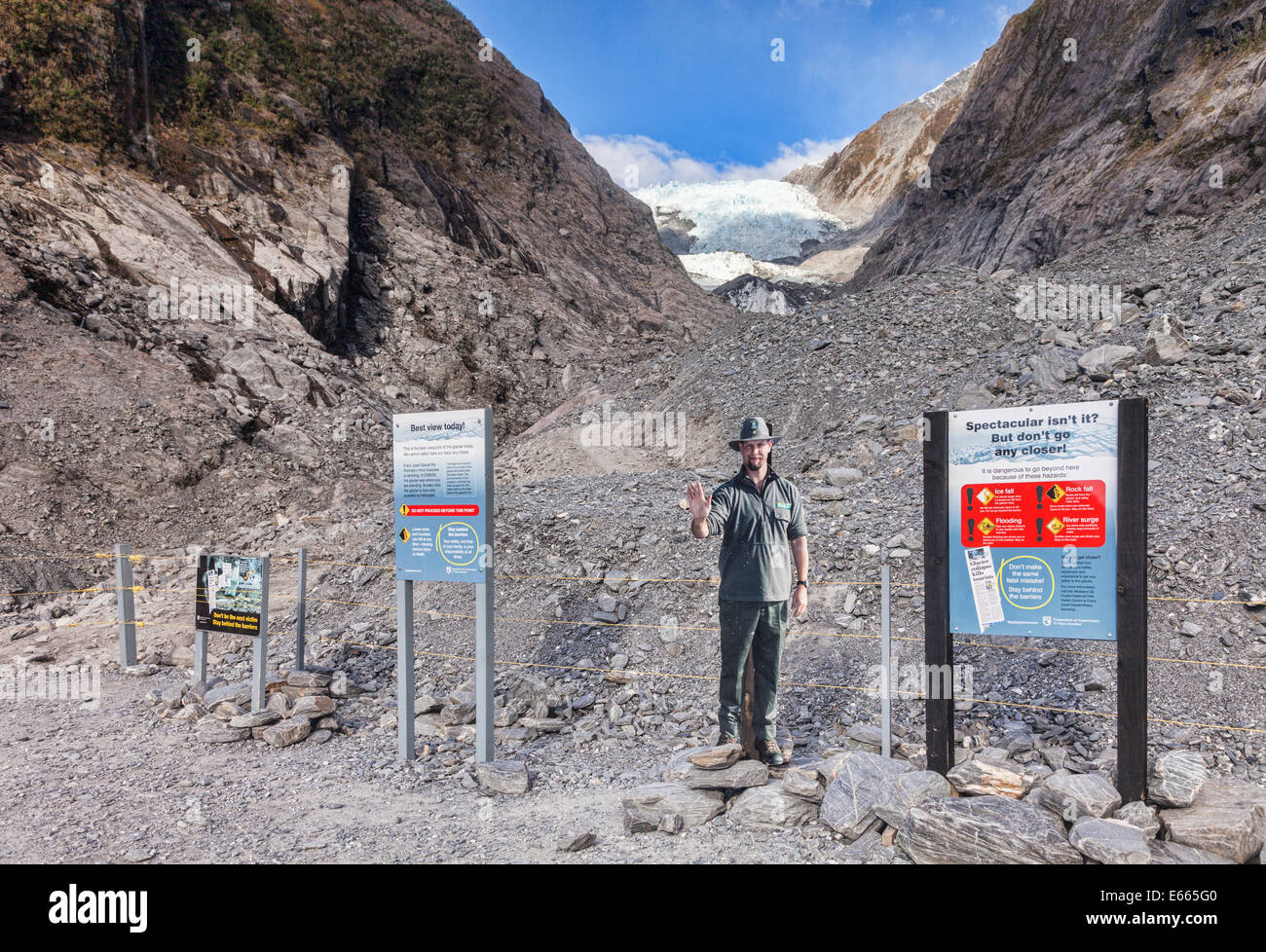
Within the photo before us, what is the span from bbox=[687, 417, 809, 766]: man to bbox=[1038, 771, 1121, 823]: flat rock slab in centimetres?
144

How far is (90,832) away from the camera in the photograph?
12.6 ft

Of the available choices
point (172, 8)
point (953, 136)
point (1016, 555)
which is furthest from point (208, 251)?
point (953, 136)

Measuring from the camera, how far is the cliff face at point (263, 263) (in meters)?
12.8

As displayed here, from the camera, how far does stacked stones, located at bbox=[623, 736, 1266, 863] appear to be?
310 centimetres

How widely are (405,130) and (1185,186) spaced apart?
26.8m

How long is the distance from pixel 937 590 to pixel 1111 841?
1361 millimetres

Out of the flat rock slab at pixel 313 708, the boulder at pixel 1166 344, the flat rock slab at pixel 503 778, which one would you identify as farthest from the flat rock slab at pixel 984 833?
the boulder at pixel 1166 344

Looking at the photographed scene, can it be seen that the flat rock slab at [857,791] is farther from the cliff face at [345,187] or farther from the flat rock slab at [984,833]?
the cliff face at [345,187]

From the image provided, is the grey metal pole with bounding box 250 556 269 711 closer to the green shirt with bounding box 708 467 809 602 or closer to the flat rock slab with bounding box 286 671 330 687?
the flat rock slab with bounding box 286 671 330 687

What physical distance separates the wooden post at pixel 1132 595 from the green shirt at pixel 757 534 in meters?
1.61

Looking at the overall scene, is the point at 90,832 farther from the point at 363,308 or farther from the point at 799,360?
the point at 363,308

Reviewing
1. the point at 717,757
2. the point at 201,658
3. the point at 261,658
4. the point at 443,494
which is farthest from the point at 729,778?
the point at 201,658

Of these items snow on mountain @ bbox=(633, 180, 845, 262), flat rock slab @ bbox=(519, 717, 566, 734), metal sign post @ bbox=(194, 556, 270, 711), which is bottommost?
flat rock slab @ bbox=(519, 717, 566, 734)

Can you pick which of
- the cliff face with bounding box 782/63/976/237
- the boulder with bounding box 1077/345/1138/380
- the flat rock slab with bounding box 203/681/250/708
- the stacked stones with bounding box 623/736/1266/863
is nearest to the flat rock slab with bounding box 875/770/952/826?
the stacked stones with bounding box 623/736/1266/863
